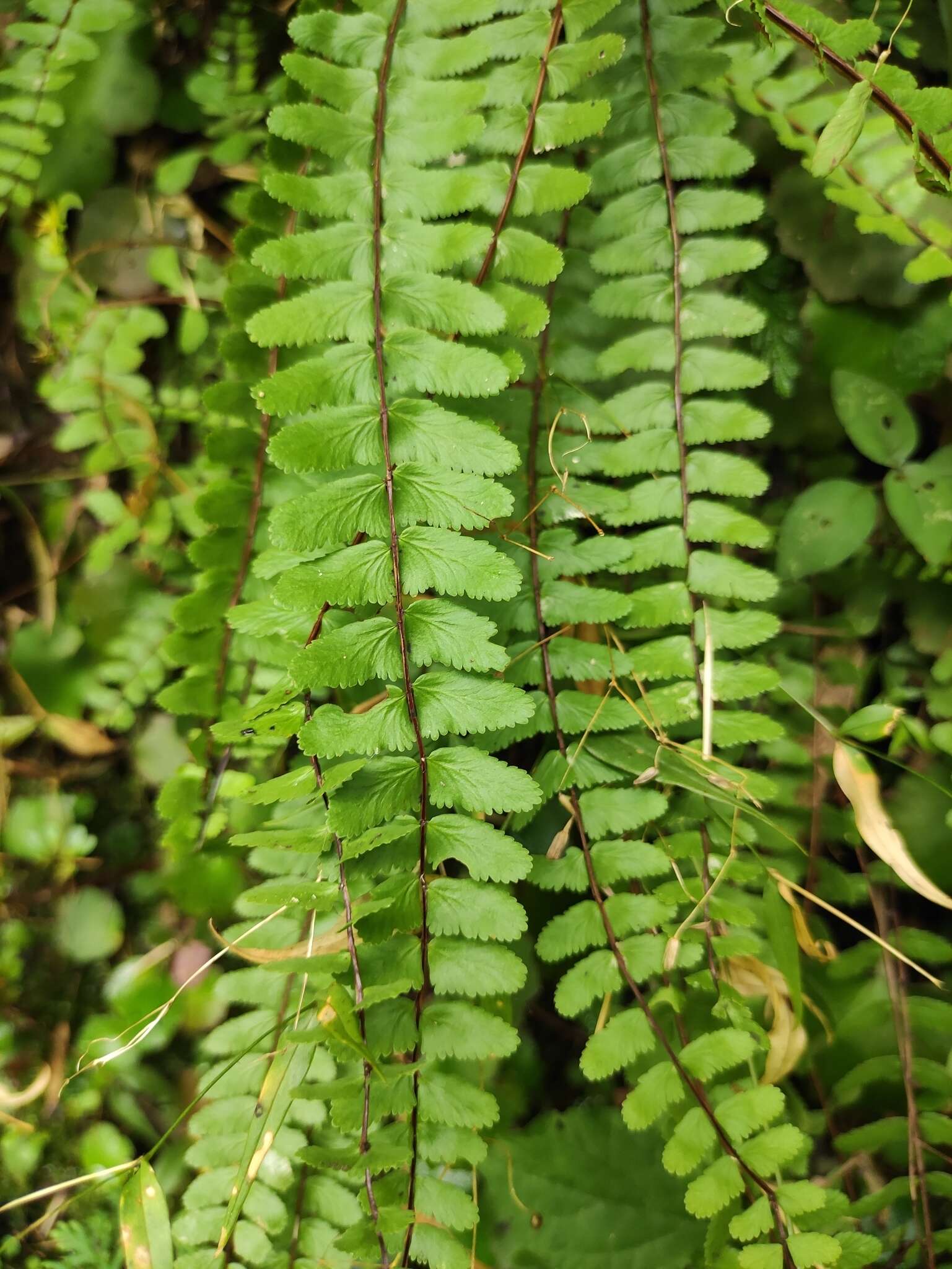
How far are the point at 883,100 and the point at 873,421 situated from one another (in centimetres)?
43

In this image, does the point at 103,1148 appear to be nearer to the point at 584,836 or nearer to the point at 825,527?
the point at 584,836

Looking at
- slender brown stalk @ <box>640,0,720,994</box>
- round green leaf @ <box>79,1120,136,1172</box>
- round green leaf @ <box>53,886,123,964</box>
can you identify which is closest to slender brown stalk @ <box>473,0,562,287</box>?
slender brown stalk @ <box>640,0,720,994</box>

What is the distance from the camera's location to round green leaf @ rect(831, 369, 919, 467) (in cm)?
117

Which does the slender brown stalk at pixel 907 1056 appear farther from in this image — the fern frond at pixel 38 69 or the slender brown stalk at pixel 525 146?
the fern frond at pixel 38 69

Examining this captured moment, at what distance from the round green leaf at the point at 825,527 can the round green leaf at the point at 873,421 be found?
0.06 m

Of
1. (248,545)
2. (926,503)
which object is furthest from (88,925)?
(926,503)

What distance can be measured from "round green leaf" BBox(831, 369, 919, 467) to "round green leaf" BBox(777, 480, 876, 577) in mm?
59

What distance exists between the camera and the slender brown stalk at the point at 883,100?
34.4 inches

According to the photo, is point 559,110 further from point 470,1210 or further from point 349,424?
point 470,1210

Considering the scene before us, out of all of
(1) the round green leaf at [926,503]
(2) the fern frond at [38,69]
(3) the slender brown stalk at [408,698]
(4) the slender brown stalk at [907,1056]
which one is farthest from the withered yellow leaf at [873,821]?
(2) the fern frond at [38,69]

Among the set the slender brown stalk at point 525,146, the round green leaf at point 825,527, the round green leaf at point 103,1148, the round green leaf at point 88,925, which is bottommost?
the round green leaf at point 103,1148

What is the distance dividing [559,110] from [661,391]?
1.18 feet

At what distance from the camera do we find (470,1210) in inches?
31.4

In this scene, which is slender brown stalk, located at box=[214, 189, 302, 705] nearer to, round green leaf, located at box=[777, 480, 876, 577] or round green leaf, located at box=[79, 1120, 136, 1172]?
round green leaf, located at box=[777, 480, 876, 577]
